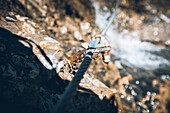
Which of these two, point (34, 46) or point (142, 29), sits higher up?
point (142, 29)

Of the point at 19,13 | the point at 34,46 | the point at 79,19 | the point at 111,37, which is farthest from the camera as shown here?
the point at 111,37

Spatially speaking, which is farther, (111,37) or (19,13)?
(111,37)

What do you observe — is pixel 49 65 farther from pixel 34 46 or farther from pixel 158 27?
pixel 158 27

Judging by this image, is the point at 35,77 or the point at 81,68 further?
the point at 35,77

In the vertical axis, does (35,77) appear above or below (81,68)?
below

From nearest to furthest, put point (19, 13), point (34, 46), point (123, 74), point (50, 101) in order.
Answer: point (50, 101), point (34, 46), point (19, 13), point (123, 74)

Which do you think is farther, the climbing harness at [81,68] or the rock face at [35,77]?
the rock face at [35,77]

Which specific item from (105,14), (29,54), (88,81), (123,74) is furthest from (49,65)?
(105,14)

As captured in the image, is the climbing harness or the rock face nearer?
the climbing harness
